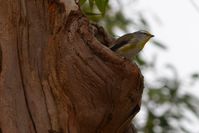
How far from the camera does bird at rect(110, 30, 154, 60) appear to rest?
541cm

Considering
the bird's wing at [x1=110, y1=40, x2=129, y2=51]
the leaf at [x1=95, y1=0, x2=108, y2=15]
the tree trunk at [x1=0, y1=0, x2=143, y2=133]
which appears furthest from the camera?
the bird's wing at [x1=110, y1=40, x2=129, y2=51]

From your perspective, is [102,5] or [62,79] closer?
[62,79]

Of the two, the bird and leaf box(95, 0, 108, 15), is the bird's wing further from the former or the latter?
leaf box(95, 0, 108, 15)

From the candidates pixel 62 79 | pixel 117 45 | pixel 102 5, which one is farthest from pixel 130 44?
pixel 62 79

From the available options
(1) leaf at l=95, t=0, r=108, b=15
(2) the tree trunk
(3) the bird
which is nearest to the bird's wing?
(3) the bird

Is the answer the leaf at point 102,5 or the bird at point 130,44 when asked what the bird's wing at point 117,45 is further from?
the leaf at point 102,5

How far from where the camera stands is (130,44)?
226 inches

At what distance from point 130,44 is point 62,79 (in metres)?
1.37

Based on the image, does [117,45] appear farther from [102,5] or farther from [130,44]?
[102,5]

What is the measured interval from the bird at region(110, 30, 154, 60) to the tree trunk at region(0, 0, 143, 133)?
821 millimetres

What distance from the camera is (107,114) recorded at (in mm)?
4477

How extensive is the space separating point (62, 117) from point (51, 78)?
251mm

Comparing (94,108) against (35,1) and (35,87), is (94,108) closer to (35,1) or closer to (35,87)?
(35,87)

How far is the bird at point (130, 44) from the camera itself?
213 inches
